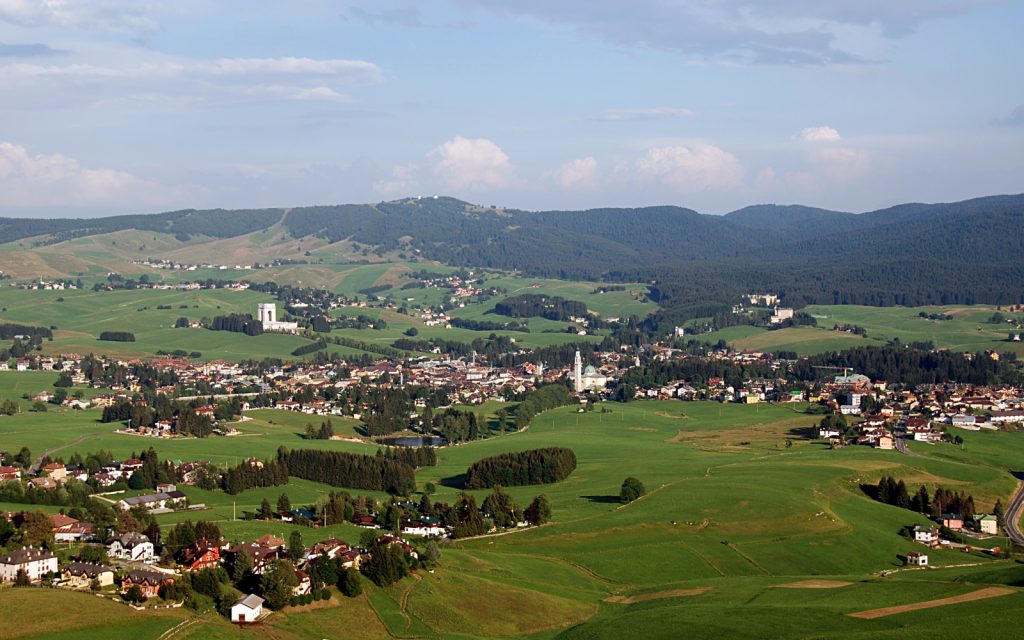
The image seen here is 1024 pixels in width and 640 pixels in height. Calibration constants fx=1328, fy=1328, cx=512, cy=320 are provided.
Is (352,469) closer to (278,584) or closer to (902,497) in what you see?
(902,497)

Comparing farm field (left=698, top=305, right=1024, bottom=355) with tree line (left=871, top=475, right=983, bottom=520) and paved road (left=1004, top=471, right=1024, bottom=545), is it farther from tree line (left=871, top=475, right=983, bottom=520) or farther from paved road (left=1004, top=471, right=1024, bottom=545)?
tree line (left=871, top=475, right=983, bottom=520)

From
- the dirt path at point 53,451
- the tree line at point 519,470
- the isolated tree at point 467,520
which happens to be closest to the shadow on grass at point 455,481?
the tree line at point 519,470

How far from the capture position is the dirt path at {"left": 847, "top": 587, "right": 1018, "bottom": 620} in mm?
49531

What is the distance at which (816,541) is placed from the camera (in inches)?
2645

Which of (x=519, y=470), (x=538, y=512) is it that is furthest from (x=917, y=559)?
(x=519, y=470)

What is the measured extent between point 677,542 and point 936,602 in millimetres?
16452

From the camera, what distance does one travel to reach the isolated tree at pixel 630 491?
251 feet

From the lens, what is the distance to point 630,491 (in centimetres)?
7662

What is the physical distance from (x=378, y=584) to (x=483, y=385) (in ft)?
308

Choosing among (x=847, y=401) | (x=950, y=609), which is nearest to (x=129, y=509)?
(x=950, y=609)

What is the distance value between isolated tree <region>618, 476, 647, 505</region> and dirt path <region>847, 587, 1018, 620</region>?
1029 inches

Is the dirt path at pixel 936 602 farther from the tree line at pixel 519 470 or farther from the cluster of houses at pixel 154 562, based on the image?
the tree line at pixel 519 470

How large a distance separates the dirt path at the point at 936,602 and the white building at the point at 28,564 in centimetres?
3041

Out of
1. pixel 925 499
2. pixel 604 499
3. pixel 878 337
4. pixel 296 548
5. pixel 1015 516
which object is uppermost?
pixel 878 337
